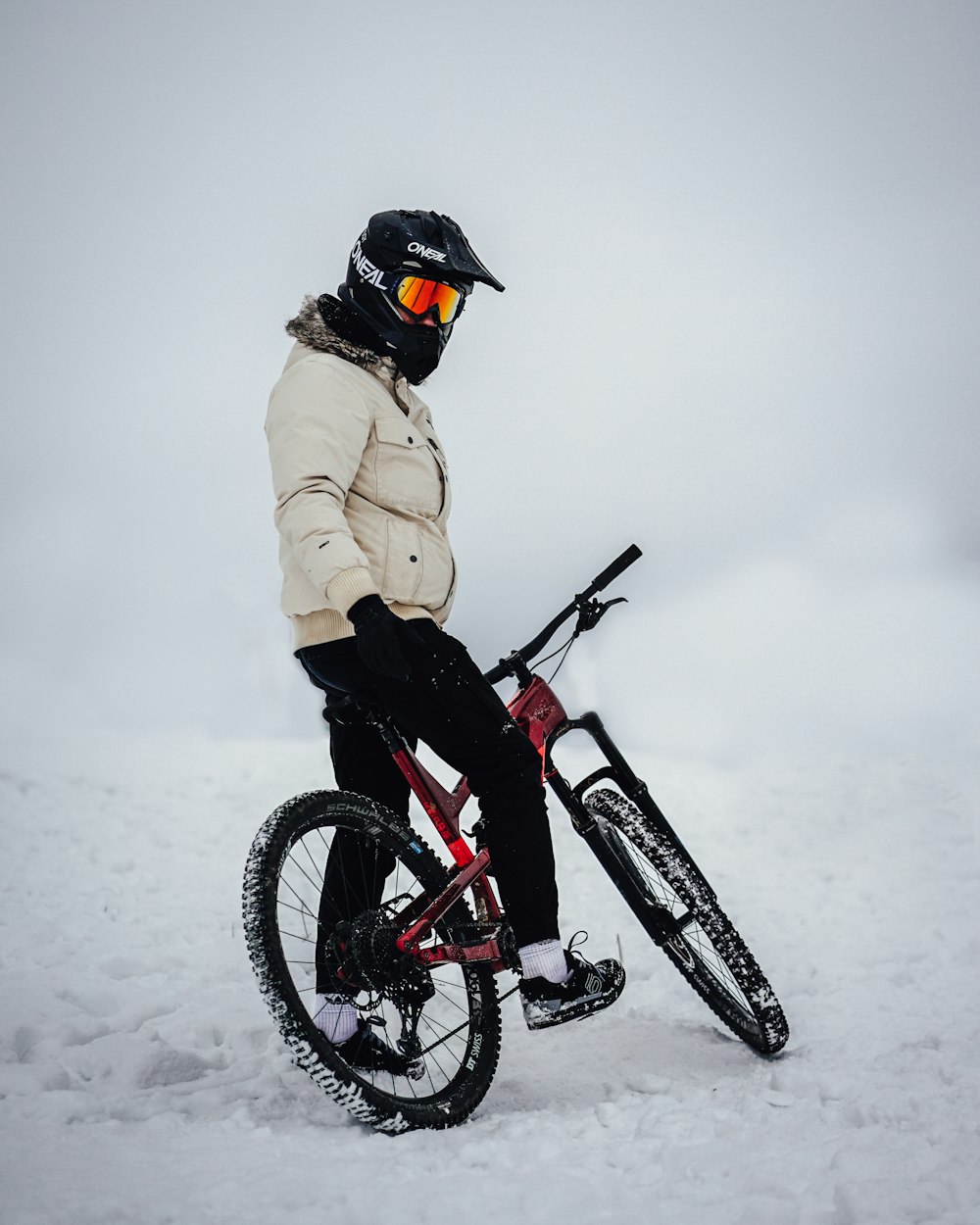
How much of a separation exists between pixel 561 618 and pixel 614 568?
281mm

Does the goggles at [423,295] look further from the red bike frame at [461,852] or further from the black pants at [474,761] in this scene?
the red bike frame at [461,852]

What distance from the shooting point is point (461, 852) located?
116 inches

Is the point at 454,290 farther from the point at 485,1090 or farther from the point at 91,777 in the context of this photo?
the point at 91,777

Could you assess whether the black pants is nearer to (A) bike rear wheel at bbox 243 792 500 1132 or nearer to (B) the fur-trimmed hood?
(A) bike rear wheel at bbox 243 792 500 1132

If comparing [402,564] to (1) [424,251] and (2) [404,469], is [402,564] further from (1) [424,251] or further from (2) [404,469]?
(1) [424,251]

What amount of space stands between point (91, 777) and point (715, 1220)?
20.3 ft

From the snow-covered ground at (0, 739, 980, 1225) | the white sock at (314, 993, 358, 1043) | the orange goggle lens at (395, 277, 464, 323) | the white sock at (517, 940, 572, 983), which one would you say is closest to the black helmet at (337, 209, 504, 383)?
the orange goggle lens at (395, 277, 464, 323)

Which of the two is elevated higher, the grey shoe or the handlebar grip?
the handlebar grip

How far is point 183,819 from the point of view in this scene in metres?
6.41

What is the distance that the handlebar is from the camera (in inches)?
130

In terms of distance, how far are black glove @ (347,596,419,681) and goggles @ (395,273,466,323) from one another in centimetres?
116

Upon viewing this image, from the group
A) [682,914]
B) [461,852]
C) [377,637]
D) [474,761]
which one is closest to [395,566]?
[377,637]

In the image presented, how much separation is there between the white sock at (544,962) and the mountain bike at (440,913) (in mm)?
91

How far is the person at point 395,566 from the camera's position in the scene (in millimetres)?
2674
